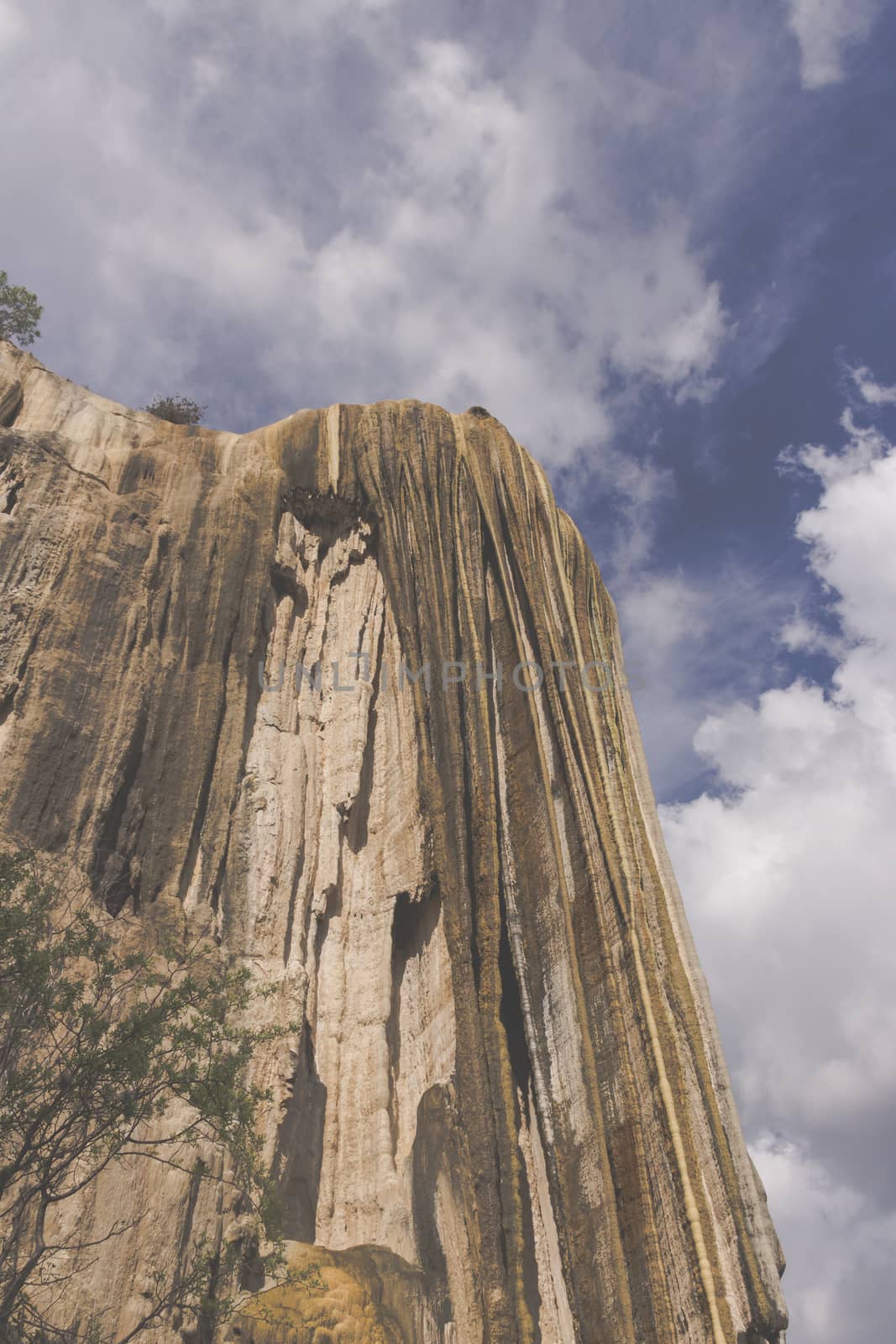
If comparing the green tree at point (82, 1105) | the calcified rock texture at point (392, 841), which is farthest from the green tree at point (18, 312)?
the green tree at point (82, 1105)

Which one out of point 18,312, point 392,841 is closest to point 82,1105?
point 392,841

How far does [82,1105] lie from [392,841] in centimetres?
611

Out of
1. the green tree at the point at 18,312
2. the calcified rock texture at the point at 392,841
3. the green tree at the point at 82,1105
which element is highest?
the green tree at the point at 18,312

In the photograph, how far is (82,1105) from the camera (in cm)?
654

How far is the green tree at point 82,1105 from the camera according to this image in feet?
20.5

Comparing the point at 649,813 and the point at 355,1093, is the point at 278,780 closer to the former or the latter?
the point at 355,1093

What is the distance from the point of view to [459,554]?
1358cm

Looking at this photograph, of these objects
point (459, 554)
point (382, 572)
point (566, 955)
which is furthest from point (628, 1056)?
point (382, 572)

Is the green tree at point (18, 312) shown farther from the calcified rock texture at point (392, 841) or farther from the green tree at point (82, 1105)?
the green tree at point (82, 1105)

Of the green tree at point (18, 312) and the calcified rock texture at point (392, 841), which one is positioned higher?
the green tree at point (18, 312)

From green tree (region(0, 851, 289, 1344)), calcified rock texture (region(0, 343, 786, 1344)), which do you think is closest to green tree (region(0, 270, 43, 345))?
calcified rock texture (region(0, 343, 786, 1344))

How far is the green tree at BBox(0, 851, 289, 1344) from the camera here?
6.25 metres

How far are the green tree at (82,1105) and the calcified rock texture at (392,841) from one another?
378 millimetres

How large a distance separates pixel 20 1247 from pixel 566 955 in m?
5.68
